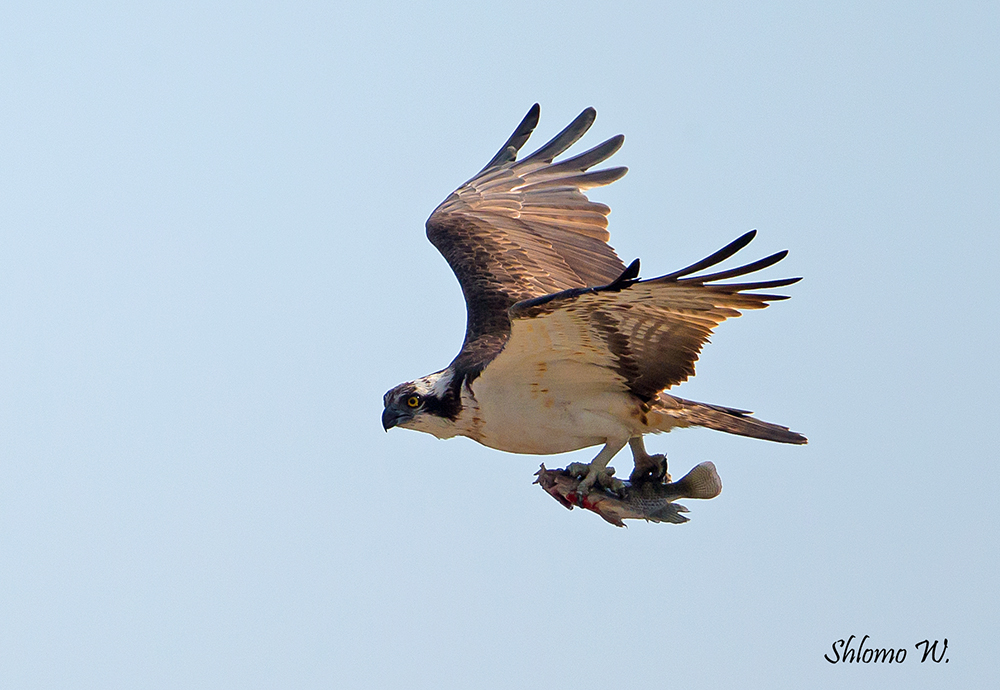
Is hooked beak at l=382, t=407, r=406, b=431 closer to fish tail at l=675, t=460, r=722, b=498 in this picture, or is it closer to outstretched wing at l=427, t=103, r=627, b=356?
outstretched wing at l=427, t=103, r=627, b=356

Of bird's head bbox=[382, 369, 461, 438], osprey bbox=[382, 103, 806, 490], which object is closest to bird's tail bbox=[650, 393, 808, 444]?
osprey bbox=[382, 103, 806, 490]

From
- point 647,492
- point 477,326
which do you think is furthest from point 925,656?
point 477,326

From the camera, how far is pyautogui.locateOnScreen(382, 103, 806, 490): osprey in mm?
7016

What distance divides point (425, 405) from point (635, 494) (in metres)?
1.38

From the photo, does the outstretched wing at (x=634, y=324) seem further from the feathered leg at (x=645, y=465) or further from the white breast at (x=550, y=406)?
the feathered leg at (x=645, y=465)

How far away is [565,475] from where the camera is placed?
8.14 m

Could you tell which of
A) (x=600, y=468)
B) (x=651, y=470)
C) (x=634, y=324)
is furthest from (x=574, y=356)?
(x=651, y=470)

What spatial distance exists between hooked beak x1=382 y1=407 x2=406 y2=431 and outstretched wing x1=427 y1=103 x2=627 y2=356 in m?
0.80

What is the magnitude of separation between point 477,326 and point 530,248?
5.10 feet

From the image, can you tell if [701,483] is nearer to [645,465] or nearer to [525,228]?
[645,465]

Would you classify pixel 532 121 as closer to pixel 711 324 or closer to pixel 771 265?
pixel 711 324

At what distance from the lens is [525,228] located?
35.7 ft

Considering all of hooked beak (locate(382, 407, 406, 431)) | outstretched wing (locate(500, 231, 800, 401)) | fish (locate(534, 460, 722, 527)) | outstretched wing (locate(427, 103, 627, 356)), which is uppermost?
outstretched wing (locate(427, 103, 627, 356))

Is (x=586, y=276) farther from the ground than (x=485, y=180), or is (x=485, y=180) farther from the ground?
(x=485, y=180)
